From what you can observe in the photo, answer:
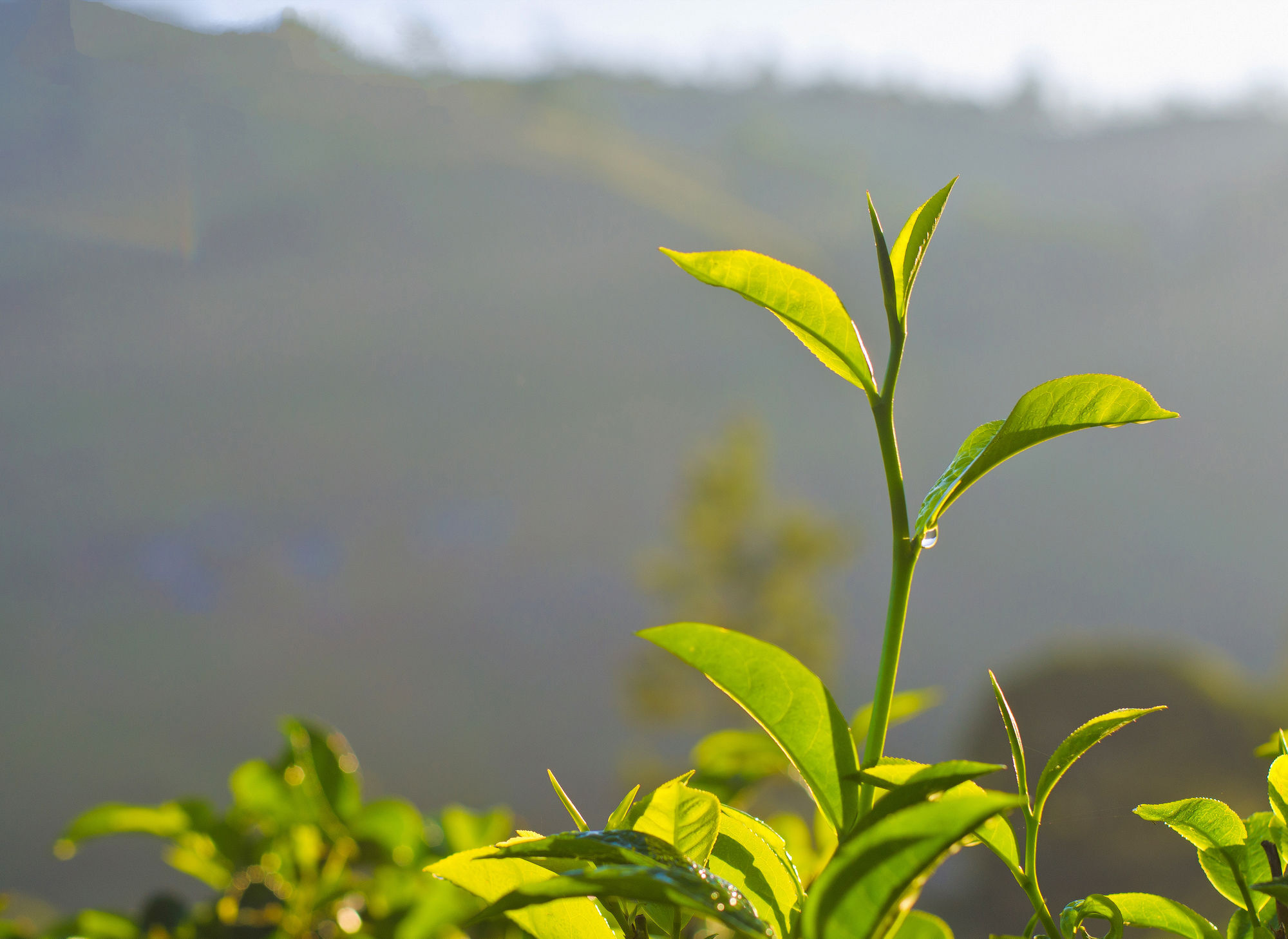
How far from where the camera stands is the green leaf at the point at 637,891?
0.35 feet

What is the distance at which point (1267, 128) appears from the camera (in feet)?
7.61

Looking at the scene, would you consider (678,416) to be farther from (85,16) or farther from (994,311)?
(85,16)

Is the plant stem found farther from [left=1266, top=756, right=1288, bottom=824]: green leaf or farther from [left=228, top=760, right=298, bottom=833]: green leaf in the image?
[left=228, top=760, right=298, bottom=833]: green leaf

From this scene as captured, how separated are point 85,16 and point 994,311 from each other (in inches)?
93.0

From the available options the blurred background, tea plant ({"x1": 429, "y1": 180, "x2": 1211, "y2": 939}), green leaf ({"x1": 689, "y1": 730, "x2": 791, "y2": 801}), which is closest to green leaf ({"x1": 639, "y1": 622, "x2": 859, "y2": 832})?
tea plant ({"x1": 429, "y1": 180, "x2": 1211, "y2": 939})

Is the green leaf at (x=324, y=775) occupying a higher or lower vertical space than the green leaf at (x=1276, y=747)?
lower

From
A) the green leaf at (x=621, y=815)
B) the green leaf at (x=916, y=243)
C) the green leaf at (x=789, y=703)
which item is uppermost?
the green leaf at (x=916, y=243)

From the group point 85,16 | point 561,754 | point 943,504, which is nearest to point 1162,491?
point 561,754

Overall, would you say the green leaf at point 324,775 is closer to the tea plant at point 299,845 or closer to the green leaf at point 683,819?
the tea plant at point 299,845

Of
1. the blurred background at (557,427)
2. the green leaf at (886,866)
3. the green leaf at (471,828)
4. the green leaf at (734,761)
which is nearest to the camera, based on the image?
the green leaf at (886,866)

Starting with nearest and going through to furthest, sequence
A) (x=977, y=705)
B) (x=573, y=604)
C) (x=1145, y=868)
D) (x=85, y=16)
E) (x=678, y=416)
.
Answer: (x=1145, y=868) < (x=85, y=16) < (x=977, y=705) < (x=573, y=604) < (x=678, y=416)

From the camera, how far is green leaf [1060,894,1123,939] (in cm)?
16

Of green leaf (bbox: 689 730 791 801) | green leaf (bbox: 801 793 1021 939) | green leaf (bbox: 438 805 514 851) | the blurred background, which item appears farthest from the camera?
the blurred background

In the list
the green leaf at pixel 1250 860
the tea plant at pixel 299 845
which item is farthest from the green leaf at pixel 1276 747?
the tea plant at pixel 299 845
